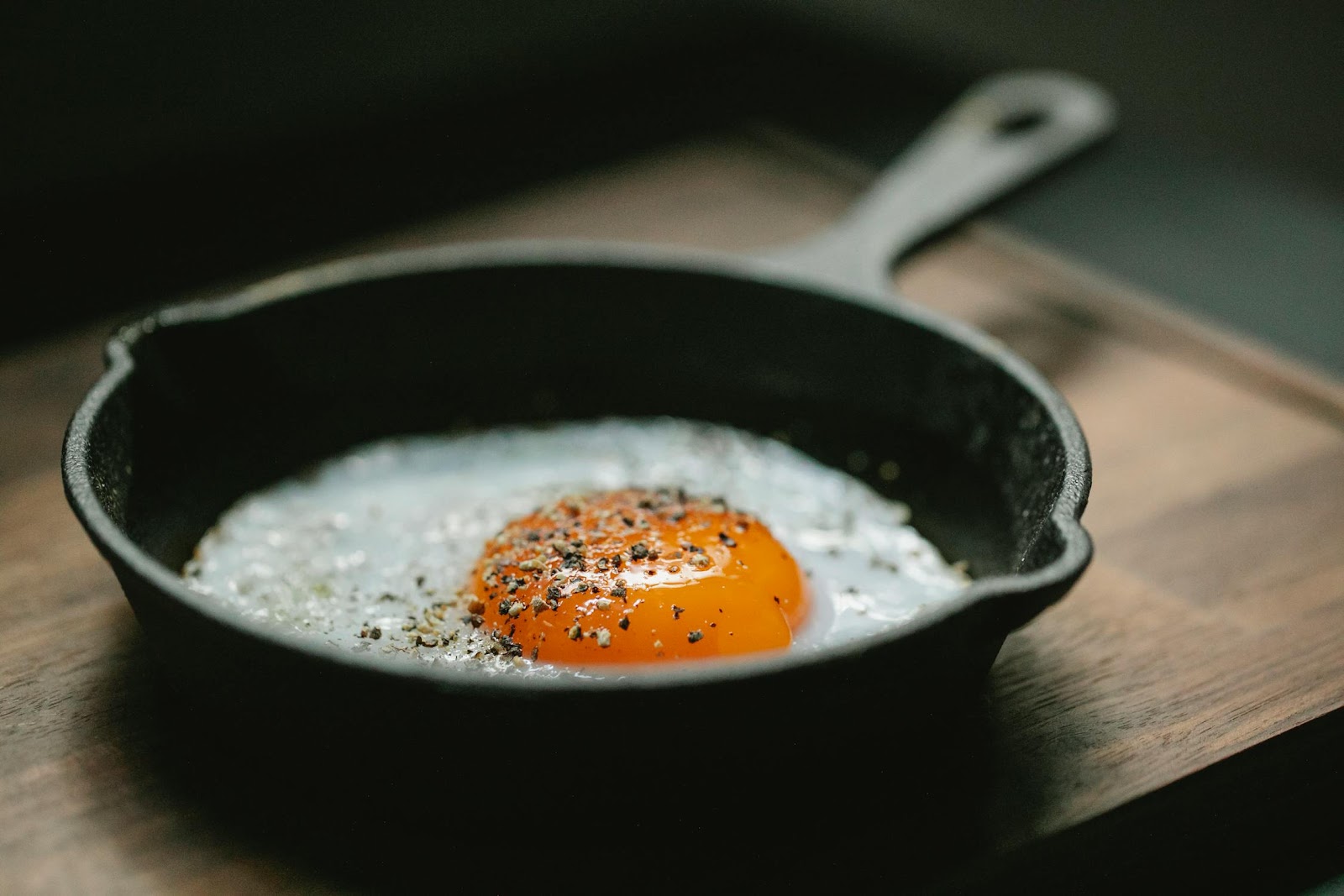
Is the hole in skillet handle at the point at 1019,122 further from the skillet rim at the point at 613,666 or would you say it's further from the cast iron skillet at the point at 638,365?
the skillet rim at the point at 613,666

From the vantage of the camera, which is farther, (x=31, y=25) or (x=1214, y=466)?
(x=31, y=25)

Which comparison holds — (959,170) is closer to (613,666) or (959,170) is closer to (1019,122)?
(1019,122)

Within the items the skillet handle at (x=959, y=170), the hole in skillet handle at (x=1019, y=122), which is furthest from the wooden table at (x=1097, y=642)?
the hole in skillet handle at (x=1019, y=122)

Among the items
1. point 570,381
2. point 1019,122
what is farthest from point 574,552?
point 1019,122

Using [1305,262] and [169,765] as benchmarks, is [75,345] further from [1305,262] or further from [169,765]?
[1305,262]

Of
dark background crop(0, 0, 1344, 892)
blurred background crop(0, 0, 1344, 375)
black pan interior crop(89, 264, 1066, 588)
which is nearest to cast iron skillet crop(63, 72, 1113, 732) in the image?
black pan interior crop(89, 264, 1066, 588)

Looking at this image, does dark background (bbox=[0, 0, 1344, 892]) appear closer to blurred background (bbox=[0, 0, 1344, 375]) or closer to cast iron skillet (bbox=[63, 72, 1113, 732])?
blurred background (bbox=[0, 0, 1344, 375])

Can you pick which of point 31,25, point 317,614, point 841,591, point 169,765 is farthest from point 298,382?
point 31,25

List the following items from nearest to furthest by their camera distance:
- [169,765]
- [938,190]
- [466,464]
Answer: [169,765]
[466,464]
[938,190]
